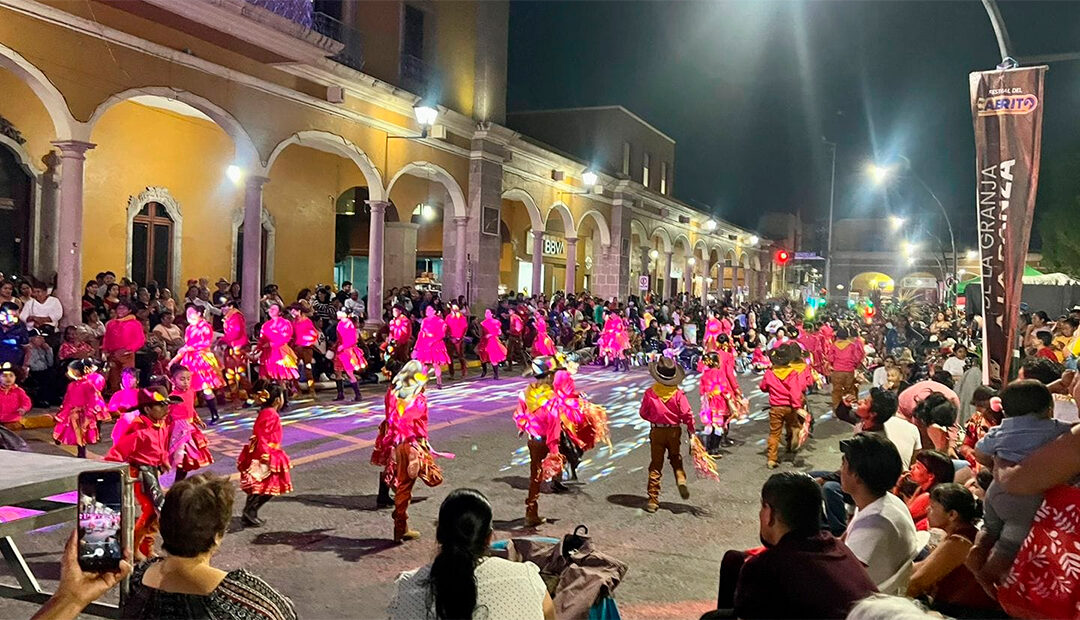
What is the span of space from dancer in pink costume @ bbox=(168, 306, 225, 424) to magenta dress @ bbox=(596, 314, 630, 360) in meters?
12.6

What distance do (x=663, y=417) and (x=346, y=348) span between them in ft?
26.3

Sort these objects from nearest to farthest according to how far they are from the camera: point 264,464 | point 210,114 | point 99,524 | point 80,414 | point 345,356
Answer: point 99,524 < point 264,464 < point 80,414 < point 345,356 < point 210,114

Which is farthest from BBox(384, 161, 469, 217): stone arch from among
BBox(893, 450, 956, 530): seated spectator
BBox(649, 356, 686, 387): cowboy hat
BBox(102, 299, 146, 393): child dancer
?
BBox(893, 450, 956, 530): seated spectator

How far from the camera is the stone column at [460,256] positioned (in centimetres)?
2217

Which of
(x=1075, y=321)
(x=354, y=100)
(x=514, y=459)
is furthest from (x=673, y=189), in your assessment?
(x=514, y=459)

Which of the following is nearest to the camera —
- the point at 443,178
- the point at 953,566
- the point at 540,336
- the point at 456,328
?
the point at 953,566

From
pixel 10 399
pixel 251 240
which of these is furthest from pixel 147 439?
pixel 251 240

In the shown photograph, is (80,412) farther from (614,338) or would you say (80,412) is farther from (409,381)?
(614,338)

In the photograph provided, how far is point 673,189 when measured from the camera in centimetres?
4912

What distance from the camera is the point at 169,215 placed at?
18.0 metres

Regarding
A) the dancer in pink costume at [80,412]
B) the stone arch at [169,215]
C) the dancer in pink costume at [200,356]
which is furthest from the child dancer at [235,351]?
the stone arch at [169,215]

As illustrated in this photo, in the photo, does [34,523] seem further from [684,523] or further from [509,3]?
[509,3]

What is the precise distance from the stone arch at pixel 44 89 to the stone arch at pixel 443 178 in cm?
852

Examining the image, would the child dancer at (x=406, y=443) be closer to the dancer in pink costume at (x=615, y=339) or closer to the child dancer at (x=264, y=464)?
the child dancer at (x=264, y=464)
